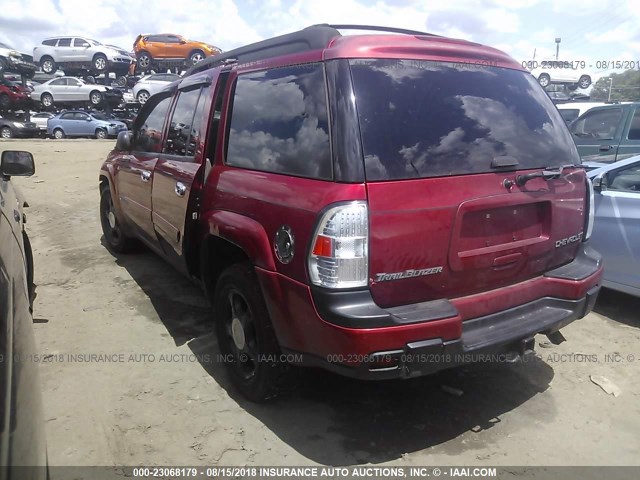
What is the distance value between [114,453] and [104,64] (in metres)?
27.6

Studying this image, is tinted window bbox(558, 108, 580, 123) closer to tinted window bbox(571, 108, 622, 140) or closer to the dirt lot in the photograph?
tinted window bbox(571, 108, 622, 140)

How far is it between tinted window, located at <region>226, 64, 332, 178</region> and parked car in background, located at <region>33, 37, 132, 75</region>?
1040 inches

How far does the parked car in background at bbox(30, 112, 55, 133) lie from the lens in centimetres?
2358

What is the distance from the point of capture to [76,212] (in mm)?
8297

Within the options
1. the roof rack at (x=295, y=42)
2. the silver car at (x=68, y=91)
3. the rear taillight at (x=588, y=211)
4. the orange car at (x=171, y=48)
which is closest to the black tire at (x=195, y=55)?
the orange car at (x=171, y=48)

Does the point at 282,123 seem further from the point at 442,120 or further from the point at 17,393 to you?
the point at 17,393

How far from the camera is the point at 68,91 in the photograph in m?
26.1

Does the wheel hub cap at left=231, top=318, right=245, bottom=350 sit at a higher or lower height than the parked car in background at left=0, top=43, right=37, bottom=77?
lower

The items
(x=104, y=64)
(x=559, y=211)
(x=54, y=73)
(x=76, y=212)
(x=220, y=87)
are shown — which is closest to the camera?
(x=559, y=211)

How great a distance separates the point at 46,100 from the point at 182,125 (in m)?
26.7

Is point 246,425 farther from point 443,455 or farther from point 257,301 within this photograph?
point 443,455

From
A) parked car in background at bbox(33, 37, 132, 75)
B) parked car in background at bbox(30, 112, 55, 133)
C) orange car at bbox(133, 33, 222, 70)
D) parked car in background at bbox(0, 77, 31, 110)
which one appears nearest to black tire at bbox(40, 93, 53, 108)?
parked car in background at bbox(0, 77, 31, 110)

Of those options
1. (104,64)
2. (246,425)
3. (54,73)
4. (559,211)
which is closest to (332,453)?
(246,425)

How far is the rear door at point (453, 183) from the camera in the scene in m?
2.39
